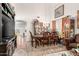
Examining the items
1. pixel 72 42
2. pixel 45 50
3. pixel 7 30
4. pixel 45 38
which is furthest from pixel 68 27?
pixel 7 30

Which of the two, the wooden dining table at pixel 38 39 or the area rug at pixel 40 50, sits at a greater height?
the wooden dining table at pixel 38 39

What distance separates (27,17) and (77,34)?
0.74 metres

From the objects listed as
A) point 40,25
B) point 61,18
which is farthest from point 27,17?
point 61,18

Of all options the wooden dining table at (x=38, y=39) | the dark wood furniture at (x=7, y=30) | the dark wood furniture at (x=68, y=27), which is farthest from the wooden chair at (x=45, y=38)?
the dark wood furniture at (x=7, y=30)

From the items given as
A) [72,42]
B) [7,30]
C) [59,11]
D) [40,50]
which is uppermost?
[59,11]

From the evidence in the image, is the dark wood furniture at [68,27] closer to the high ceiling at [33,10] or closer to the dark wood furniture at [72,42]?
the dark wood furniture at [72,42]

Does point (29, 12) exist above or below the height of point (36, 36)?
above

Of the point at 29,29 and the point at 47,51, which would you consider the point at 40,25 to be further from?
the point at 47,51

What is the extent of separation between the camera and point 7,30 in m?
1.99

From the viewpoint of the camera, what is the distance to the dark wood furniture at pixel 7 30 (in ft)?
6.41

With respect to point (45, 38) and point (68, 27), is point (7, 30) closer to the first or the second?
point (45, 38)

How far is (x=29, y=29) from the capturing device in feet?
6.57

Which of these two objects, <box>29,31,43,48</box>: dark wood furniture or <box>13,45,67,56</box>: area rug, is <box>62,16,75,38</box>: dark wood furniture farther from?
<box>29,31,43,48</box>: dark wood furniture

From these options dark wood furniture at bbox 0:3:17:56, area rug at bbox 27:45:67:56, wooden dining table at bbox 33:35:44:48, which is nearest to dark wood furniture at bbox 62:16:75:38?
area rug at bbox 27:45:67:56
